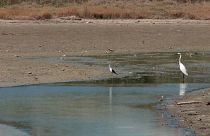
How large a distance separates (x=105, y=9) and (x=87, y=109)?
32704 mm

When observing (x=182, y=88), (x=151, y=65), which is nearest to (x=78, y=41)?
(x=151, y=65)

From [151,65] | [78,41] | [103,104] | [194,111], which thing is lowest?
[78,41]

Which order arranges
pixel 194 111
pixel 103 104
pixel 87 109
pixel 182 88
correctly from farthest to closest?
pixel 182 88 → pixel 103 104 → pixel 87 109 → pixel 194 111

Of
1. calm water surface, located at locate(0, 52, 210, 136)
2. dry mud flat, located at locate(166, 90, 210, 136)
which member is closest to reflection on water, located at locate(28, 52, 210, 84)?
calm water surface, located at locate(0, 52, 210, 136)

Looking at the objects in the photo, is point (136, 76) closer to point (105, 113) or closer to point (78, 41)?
point (105, 113)

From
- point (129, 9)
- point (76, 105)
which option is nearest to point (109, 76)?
point (76, 105)

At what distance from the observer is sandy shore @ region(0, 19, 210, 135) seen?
1701cm

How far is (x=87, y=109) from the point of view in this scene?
1273 cm

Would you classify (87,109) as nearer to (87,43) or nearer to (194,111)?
(194,111)

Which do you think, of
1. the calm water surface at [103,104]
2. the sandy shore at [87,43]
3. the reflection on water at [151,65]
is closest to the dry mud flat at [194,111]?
the sandy shore at [87,43]

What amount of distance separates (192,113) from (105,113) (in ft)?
4.70

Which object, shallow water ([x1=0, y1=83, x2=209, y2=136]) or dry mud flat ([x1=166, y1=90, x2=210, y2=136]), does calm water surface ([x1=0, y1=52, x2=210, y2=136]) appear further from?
dry mud flat ([x1=166, y1=90, x2=210, y2=136])

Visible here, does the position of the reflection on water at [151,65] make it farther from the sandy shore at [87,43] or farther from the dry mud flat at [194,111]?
the dry mud flat at [194,111]

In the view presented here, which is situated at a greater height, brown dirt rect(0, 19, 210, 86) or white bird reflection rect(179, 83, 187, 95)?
white bird reflection rect(179, 83, 187, 95)
